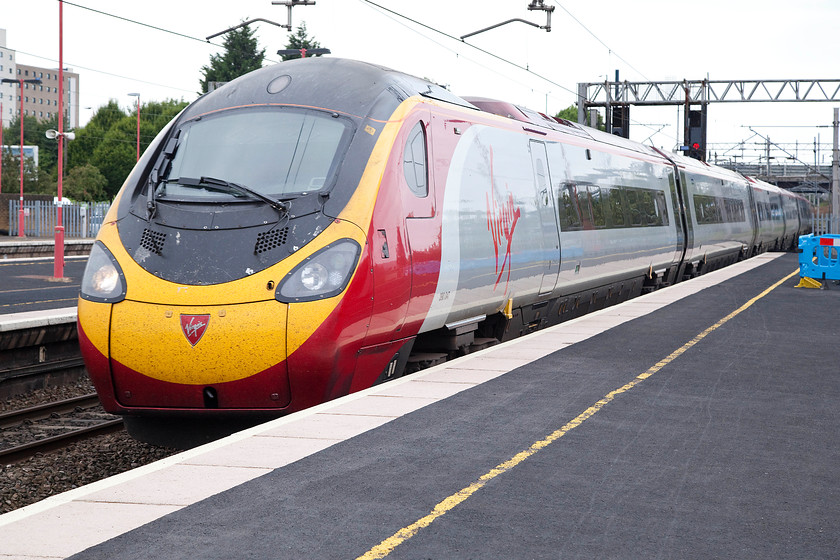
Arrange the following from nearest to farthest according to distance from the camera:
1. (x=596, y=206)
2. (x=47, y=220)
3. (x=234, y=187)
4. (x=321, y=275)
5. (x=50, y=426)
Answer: (x=321, y=275)
(x=234, y=187)
(x=50, y=426)
(x=596, y=206)
(x=47, y=220)

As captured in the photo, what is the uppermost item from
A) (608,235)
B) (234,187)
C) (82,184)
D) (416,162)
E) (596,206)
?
(82,184)

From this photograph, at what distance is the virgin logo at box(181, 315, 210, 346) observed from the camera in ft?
22.1

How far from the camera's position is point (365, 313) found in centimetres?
727

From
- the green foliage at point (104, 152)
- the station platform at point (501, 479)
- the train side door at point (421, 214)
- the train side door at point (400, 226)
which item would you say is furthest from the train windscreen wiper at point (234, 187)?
the green foliage at point (104, 152)

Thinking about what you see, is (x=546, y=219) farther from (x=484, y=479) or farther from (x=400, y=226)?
(x=484, y=479)

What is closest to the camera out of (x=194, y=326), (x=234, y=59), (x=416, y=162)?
(x=194, y=326)

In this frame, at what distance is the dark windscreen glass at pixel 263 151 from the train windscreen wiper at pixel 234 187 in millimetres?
49

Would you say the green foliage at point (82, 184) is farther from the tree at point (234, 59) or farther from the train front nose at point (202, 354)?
the train front nose at point (202, 354)

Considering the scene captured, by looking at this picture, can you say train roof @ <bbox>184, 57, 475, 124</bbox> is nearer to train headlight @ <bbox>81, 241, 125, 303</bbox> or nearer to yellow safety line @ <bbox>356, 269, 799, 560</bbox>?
train headlight @ <bbox>81, 241, 125, 303</bbox>

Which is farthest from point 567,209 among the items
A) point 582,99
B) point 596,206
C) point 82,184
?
point 82,184

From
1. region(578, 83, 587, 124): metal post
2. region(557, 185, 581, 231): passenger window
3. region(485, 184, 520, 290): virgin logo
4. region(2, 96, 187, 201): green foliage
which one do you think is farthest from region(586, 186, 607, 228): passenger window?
region(2, 96, 187, 201): green foliage

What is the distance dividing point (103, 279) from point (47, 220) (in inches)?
1739

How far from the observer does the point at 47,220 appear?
158 feet

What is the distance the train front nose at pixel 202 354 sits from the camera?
6738 millimetres
